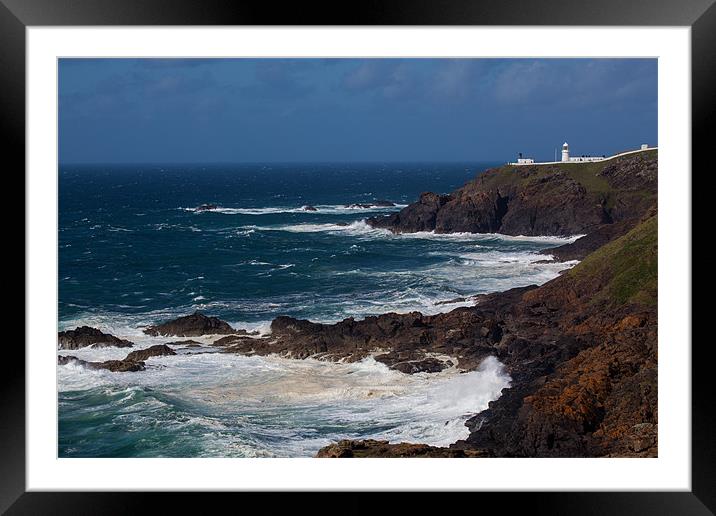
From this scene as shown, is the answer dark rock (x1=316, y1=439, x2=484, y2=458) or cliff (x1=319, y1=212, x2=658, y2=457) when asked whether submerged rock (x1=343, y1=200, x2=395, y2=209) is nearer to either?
cliff (x1=319, y1=212, x2=658, y2=457)

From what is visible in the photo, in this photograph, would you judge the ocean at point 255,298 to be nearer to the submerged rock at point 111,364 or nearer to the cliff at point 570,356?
the submerged rock at point 111,364

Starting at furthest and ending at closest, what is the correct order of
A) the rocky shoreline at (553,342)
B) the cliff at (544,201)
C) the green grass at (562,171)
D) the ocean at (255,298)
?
the green grass at (562,171) < the cliff at (544,201) < the ocean at (255,298) < the rocky shoreline at (553,342)

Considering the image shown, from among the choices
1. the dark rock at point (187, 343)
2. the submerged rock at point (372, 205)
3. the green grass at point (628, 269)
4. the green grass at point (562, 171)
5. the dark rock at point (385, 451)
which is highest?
the green grass at point (562, 171)

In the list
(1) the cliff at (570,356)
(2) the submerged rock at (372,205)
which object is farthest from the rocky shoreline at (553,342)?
(2) the submerged rock at (372,205)

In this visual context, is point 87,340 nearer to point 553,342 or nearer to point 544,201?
point 553,342
